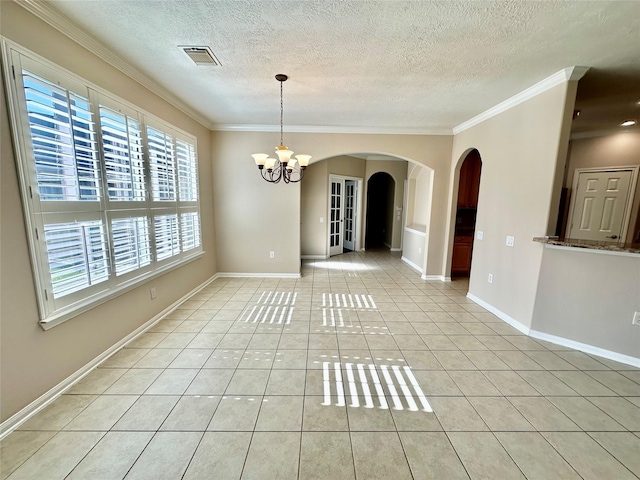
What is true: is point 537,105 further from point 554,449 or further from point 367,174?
point 367,174

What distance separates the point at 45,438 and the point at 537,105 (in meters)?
5.02

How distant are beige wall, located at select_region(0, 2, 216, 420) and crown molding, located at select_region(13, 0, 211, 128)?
0.04 m

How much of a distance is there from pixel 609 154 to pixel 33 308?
25.2 feet

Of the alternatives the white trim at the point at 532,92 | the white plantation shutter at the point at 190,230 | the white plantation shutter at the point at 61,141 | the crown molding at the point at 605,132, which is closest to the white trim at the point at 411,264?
the white trim at the point at 532,92

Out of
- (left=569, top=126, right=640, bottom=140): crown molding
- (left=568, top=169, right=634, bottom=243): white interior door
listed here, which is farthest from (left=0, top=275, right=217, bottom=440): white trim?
(left=569, top=126, right=640, bottom=140): crown molding

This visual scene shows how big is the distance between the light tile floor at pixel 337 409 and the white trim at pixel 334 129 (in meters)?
3.19

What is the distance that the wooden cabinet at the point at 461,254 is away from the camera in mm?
5020

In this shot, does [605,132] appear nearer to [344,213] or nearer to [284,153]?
[344,213]

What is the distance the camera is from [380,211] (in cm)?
926

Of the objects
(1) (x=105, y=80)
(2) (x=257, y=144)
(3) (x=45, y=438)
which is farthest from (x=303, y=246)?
(3) (x=45, y=438)

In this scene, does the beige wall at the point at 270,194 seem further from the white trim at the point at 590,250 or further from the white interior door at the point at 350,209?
the white interior door at the point at 350,209

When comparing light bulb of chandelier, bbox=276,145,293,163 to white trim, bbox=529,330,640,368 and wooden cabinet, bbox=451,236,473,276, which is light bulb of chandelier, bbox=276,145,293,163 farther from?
wooden cabinet, bbox=451,236,473,276

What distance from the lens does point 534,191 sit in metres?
2.85

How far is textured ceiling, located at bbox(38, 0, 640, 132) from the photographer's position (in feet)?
5.65
